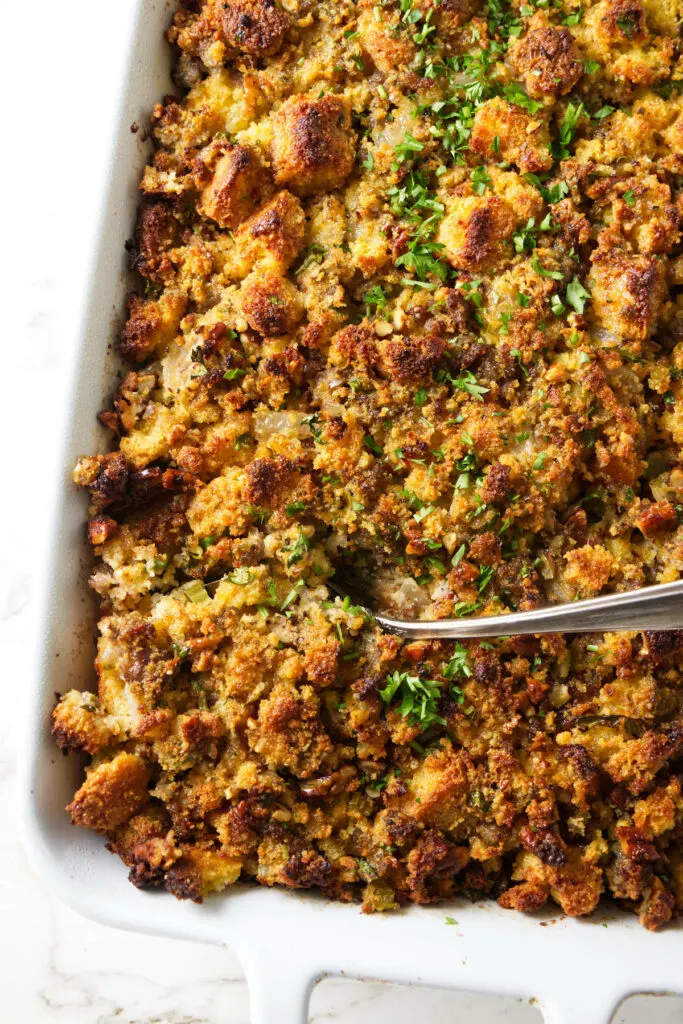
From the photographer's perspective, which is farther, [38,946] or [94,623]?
[38,946]

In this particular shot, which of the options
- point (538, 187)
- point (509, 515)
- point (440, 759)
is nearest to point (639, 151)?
point (538, 187)

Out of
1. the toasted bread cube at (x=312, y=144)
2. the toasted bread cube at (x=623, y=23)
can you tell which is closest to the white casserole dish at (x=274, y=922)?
the toasted bread cube at (x=312, y=144)

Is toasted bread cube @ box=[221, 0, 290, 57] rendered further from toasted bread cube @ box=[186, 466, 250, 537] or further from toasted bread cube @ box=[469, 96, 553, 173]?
toasted bread cube @ box=[186, 466, 250, 537]

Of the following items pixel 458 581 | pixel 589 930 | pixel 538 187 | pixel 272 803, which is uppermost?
pixel 538 187

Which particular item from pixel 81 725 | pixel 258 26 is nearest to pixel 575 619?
pixel 81 725

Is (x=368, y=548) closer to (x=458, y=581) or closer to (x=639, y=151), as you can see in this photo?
(x=458, y=581)

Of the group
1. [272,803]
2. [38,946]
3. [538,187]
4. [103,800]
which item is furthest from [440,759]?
[38,946]

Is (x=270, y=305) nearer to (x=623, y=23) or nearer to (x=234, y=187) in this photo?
(x=234, y=187)

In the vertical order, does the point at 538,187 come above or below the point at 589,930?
above
